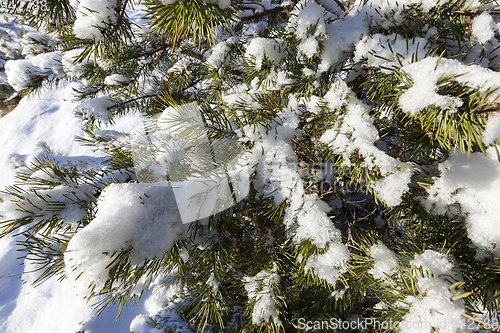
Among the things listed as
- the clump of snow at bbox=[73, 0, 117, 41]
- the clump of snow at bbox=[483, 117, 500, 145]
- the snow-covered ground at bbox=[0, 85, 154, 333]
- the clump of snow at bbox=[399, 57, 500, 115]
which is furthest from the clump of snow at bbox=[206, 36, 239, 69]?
the snow-covered ground at bbox=[0, 85, 154, 333]

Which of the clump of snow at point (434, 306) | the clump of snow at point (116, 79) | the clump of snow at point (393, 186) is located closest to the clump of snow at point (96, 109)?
the clump of snow at point (116, 79)

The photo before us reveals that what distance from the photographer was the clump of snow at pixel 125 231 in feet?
1.75

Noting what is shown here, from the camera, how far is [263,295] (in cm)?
92

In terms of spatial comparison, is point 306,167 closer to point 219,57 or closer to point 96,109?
point 219,57

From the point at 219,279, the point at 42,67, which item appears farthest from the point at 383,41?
the point at 42,67

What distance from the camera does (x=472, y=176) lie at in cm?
71

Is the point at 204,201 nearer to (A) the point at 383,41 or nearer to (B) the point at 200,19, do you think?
(B) the point at 200,19

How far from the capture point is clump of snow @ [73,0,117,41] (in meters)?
0.67

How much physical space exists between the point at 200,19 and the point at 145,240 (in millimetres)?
646

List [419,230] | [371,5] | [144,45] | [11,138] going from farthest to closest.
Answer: [11,138]
[144,45]
[419,230]
[371,5]

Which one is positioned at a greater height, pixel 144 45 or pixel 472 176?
pixel 144 45

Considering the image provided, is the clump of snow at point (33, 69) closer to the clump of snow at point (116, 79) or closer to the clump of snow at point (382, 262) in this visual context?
the clump of snow at point (116, 79)

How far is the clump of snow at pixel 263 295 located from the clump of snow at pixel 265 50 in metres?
0.95

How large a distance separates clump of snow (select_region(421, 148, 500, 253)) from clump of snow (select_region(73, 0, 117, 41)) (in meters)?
1.32
